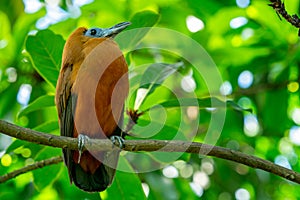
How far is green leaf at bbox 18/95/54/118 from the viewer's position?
11.8 ft

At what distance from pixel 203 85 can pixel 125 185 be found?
1.54 meters

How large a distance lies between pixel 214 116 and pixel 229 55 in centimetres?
59

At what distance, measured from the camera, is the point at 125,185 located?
149 inches

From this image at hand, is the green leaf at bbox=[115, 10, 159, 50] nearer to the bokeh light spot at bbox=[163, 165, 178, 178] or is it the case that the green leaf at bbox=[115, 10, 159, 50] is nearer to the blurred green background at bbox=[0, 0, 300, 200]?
the blurred green background at bbox=[0, 0, 300, 200]

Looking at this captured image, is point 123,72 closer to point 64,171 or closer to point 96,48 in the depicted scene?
point 96,48

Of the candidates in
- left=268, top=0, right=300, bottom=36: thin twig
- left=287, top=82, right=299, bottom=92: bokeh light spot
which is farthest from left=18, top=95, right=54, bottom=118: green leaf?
left=287, top=82, right=299, bottom=92: bokeh light spot

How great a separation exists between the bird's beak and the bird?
2.4 inches

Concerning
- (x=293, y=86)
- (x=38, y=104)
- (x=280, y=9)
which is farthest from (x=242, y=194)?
(x=280, y=9)

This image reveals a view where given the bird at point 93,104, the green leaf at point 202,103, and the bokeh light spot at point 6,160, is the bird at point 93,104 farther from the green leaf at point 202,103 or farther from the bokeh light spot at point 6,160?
the bokeh light spot at point 6,160

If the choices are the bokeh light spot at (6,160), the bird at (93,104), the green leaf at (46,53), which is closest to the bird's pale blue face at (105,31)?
the bird at (93,104)

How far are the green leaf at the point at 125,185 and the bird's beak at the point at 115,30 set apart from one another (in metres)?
0.93

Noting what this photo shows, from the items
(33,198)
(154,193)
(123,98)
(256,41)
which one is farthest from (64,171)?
(256,41)

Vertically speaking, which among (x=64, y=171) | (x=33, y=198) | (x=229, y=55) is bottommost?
(x=33, y=198)

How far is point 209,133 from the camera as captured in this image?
4277mm
